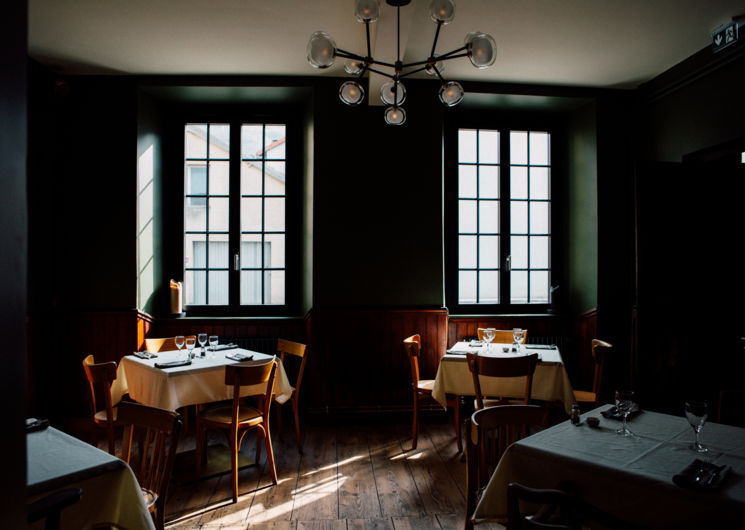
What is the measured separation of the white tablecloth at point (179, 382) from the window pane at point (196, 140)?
2.50 meters

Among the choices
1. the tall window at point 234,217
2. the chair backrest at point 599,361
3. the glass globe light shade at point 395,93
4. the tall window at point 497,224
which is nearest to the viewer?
the glass globe light shade at point 395,93

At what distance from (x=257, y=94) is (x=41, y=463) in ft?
13.7

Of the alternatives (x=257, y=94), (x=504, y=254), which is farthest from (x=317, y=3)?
(x=504, y=254)

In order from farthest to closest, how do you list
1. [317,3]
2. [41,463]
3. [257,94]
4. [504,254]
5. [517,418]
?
[504,254]
[257,94]
[317,3]
[517,418]
[41,463]

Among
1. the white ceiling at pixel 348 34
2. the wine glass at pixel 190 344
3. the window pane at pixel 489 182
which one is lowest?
the wine glass at pixel 190 344

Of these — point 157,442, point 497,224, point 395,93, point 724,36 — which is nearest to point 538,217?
point 497,224

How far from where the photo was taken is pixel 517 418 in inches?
86.5

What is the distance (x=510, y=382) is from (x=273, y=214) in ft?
10.3

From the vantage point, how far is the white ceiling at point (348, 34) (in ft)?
11.8

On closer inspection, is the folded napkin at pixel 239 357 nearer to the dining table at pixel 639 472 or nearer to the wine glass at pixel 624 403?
the dining table at pixel 639 472

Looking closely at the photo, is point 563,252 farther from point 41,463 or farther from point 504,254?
point 41,463

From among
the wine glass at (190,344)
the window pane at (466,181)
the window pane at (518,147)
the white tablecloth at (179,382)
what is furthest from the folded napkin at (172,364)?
the window pane at (518,147)

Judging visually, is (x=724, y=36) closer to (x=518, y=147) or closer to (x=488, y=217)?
(x=518, y=147)

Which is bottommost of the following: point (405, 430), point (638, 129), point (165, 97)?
point (405, 430)
